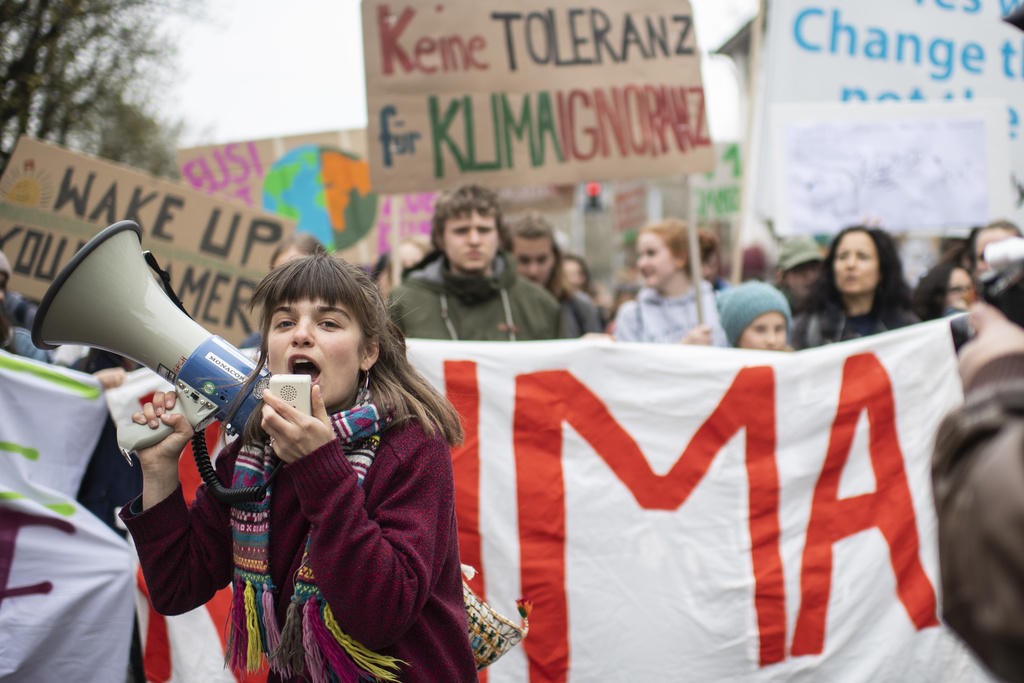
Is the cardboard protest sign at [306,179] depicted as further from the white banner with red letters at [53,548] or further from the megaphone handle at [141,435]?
the megaphone handle at [141,435]

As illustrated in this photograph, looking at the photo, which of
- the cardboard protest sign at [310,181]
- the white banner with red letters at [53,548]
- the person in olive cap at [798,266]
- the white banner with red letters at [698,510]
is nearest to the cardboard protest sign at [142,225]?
the white banner with red letters at [53,548]

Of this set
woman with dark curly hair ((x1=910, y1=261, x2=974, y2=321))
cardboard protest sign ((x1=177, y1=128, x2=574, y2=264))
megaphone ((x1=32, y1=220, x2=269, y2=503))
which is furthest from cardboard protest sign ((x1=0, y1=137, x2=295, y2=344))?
woman with dark curly hair ((x1=910, y1=261, x2=974, y2=321))

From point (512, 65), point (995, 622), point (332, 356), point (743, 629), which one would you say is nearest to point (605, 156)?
point (512, 65)

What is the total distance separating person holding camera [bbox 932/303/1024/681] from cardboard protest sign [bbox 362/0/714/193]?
3.48 m

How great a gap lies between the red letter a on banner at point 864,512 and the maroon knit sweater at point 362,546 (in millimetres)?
1568

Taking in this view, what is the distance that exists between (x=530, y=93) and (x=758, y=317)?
1.64m

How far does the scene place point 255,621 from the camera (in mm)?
1723

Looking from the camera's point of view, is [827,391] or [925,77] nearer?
[827,391]

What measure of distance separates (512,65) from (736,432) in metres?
2.23

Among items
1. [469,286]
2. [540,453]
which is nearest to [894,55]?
[469,286]

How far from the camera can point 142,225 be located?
14.5ft

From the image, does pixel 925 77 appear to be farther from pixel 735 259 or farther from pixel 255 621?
pixel 255 621

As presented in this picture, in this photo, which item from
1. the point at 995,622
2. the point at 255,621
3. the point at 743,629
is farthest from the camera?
the point at 743,629

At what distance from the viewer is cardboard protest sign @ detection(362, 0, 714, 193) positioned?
171 inches
